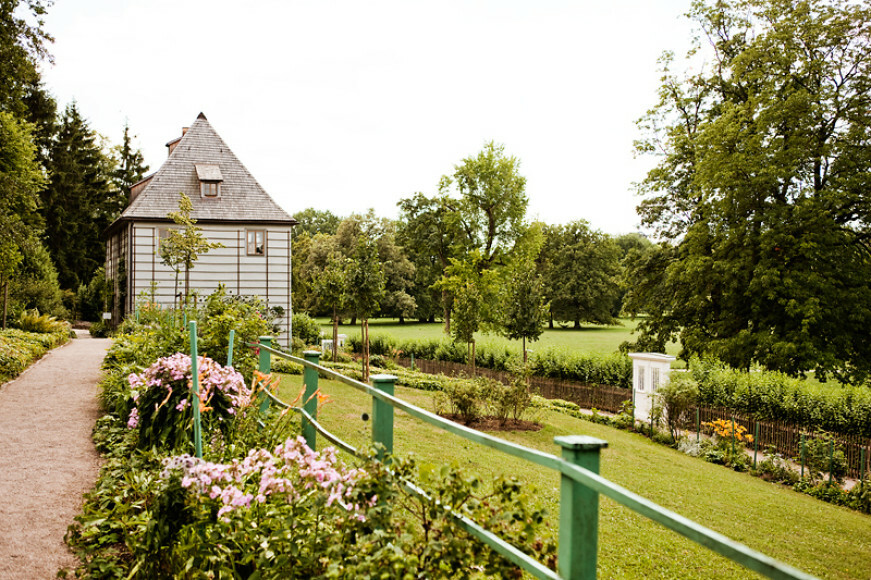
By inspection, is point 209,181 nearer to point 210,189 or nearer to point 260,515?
point 210,189


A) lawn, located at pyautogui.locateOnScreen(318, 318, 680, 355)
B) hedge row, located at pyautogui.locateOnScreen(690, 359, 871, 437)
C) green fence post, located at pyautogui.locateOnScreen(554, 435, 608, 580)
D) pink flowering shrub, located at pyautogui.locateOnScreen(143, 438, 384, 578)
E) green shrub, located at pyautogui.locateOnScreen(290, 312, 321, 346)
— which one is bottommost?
lawn, located at pyautogui.locateOnScreen(318, 318, 680, 355)

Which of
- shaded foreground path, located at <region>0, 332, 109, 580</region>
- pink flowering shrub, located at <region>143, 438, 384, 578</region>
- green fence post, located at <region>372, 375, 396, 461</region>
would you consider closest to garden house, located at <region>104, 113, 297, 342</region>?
shaded foreground path, located at <region>0, 332, 109, 580</region>

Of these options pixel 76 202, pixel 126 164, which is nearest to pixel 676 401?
pixel 76 202

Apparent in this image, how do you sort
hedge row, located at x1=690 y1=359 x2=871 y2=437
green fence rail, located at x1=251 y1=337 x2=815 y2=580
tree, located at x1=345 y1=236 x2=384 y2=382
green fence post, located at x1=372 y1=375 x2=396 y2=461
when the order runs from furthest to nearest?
tree, located at x1=345 y1=236 x2=384 y2=382
hedge row, located at x1=690 y1=359 x2=871 y2=437
green fence post, located at x1=372 y1=375 x2=396 y2=461
green fence rail, located at x1=251 y1=337 x2=815 y2=580

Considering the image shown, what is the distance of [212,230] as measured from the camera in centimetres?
2519

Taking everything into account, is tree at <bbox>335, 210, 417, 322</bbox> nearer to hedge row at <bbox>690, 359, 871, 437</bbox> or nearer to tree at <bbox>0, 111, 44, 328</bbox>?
tree at <bbox>0, 111, 44, 328</bbox>

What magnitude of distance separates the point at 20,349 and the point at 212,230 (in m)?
12.1

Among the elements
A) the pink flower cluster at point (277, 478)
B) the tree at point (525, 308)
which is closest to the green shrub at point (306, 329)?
the tree at point (525, 308)

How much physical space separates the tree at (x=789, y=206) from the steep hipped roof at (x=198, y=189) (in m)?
16.2

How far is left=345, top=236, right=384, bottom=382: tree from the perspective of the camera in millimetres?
18781

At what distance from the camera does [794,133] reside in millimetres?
18078

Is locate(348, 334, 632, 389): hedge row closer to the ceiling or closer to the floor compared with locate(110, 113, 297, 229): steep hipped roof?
closer to the floor

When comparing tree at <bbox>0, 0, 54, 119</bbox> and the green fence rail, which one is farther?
tree at <bbox>0, 0, 54, 119</bbox>

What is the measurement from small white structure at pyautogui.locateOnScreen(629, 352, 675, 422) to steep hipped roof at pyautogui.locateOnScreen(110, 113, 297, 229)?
50.1 feet
